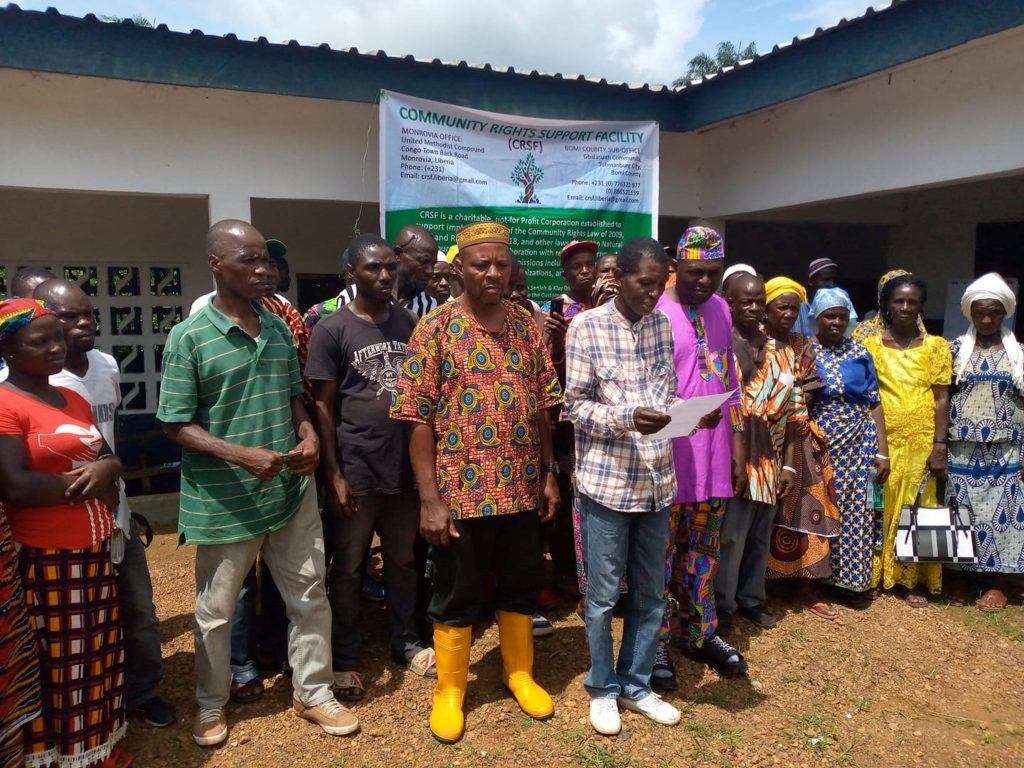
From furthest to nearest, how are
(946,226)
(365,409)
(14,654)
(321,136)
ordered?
(946,226) → (321,136) → (365,409) → (14,654)

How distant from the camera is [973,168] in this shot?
15.5 ft

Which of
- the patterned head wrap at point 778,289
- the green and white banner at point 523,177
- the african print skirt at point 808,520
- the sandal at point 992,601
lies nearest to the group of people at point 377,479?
the patterned head wrap at point 778,289

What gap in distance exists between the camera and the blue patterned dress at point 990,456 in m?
Answer: 3.84

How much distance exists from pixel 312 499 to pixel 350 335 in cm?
67

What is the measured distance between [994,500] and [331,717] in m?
3.69

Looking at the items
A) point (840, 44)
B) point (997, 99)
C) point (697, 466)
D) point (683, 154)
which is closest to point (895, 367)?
point (697, 466)

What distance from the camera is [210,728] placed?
2.63m

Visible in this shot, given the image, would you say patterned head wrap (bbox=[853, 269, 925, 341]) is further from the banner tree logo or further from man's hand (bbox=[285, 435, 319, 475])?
man's hand (bbox=[285, 435, 319, 475])

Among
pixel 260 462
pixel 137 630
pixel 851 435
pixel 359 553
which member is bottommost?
pixel 137 630

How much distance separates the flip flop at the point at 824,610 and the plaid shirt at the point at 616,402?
180 centimetres

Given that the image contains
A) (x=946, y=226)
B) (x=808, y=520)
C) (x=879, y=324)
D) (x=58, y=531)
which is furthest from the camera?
(x=946, y=226)

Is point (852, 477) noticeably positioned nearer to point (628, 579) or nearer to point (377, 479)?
point (628, 579)

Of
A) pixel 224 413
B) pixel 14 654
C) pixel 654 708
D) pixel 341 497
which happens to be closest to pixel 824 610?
pixel 654 708

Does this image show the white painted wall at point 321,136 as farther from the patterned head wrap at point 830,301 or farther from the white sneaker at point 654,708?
Answer: the white sneaker at point 654,708
